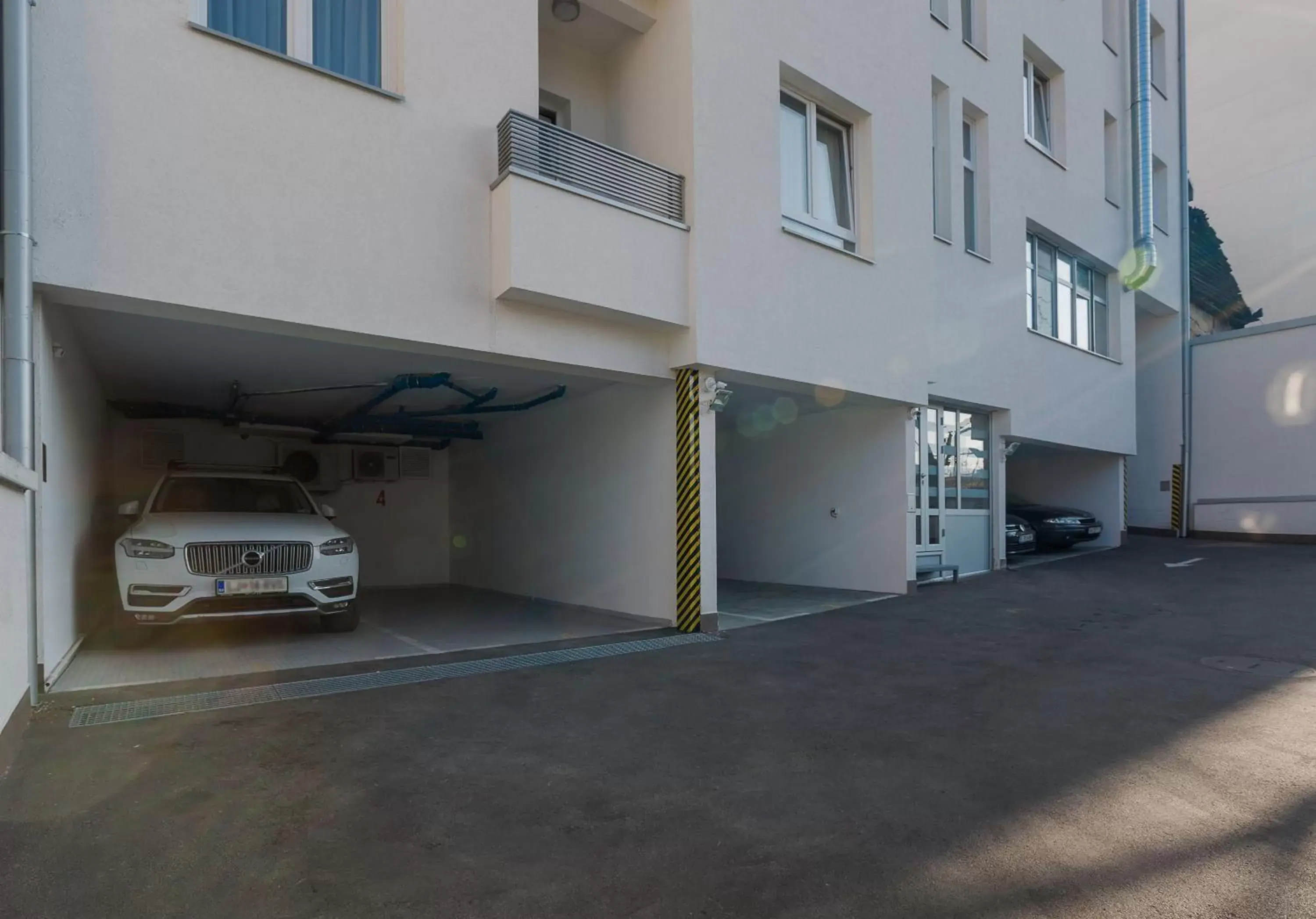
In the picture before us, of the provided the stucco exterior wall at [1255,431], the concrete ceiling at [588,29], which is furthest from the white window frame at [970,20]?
the stucco exterior wall at [1255,431]

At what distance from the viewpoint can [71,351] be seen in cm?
638

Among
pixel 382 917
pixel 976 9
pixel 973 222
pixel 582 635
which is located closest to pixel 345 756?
→ pixel 382 917

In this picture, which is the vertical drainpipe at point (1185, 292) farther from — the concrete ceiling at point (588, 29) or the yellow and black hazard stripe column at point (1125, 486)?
the concrete ceiling at point (588, 29)

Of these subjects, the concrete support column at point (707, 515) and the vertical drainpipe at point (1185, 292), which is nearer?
the concrete support column at point (707, 515)

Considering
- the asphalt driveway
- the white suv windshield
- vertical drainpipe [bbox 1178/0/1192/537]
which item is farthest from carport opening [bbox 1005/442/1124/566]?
the white suv windshield

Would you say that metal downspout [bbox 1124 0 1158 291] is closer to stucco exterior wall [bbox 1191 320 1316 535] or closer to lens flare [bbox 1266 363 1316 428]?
stucco exterior wall [bbox 1191 320 1316 535]

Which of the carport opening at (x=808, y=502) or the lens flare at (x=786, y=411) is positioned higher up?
the lens flare at (x=786, y=411)

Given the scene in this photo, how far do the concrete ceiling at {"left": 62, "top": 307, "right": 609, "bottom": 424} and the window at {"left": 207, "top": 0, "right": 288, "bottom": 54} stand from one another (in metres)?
2.17

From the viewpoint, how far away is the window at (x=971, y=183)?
13172mm

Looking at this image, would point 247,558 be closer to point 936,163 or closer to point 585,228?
point 585,228

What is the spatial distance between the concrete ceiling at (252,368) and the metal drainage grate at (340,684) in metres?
2.69

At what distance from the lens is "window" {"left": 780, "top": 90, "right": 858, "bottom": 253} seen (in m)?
9.35

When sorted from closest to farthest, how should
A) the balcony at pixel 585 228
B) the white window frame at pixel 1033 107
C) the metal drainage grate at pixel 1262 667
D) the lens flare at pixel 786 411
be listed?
1. the metal drainage grate at pixel 1262 667
2. the balcony at pixel 585 228
3. the lens flare at pixel 786 411
4. the white window frame at pixel 1033 107

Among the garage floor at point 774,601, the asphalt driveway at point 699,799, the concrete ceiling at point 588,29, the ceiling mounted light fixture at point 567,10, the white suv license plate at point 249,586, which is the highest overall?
the concrete ceiling at point 588,29
